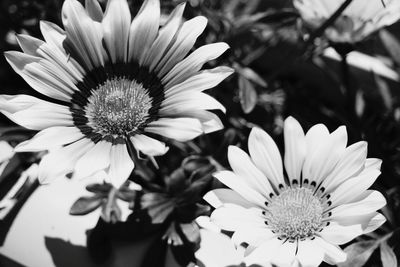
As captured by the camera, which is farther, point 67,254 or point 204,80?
point 67,254

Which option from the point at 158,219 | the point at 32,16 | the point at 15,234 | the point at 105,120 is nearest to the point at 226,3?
the point at 32,16

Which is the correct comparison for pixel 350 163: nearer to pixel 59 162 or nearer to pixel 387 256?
pixel 387 256

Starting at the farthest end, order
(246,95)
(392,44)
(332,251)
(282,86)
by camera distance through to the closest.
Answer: (282,86)
(392,44)
(246,95)
(332,251)

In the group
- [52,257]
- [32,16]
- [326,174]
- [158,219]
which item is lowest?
[52,257]

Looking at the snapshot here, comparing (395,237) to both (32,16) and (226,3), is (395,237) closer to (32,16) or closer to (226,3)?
(226,3)

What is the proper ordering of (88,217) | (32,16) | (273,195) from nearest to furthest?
(273,195) → (88,217) → (32,16)

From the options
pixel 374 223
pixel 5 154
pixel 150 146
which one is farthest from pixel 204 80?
pixel 5 154

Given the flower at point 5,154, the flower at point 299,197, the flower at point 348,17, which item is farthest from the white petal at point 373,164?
the flower at point 5,154
